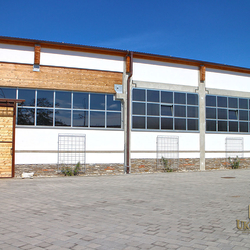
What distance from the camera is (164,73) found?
19.1m

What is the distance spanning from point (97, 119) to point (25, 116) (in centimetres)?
388

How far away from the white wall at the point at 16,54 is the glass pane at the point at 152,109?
7176mm

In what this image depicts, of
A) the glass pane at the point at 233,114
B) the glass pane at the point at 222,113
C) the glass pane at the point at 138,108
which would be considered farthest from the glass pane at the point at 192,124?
the glass pane at the point at 138,108

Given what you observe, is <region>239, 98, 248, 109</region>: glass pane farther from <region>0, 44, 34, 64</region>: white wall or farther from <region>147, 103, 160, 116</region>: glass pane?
<region>0, 44, 34, 64</region>: white wall

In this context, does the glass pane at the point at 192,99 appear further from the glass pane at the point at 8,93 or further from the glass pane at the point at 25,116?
the glass pane at the point at 8,93

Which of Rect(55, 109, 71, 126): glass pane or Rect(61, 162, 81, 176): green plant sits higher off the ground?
Rect(55, 109, 71, 126): glass pane

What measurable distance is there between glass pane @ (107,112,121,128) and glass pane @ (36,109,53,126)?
128 inches

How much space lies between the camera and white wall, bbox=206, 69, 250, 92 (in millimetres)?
20750

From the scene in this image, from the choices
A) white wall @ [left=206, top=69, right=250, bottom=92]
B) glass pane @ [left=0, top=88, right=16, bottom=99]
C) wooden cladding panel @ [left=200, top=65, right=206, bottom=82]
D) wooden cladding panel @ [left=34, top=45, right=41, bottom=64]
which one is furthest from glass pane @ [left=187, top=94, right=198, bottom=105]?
glass pane @ [left=0, top=88, right=16, bottom=99]

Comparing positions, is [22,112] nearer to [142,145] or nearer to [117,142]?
[117,142]

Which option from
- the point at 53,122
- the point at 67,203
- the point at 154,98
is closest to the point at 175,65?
the point at 154,98

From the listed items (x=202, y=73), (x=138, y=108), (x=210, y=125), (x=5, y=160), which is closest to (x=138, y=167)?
(x=138, y=108)

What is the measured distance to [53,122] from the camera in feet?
53.2

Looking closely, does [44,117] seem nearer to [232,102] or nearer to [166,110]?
[166,110]
